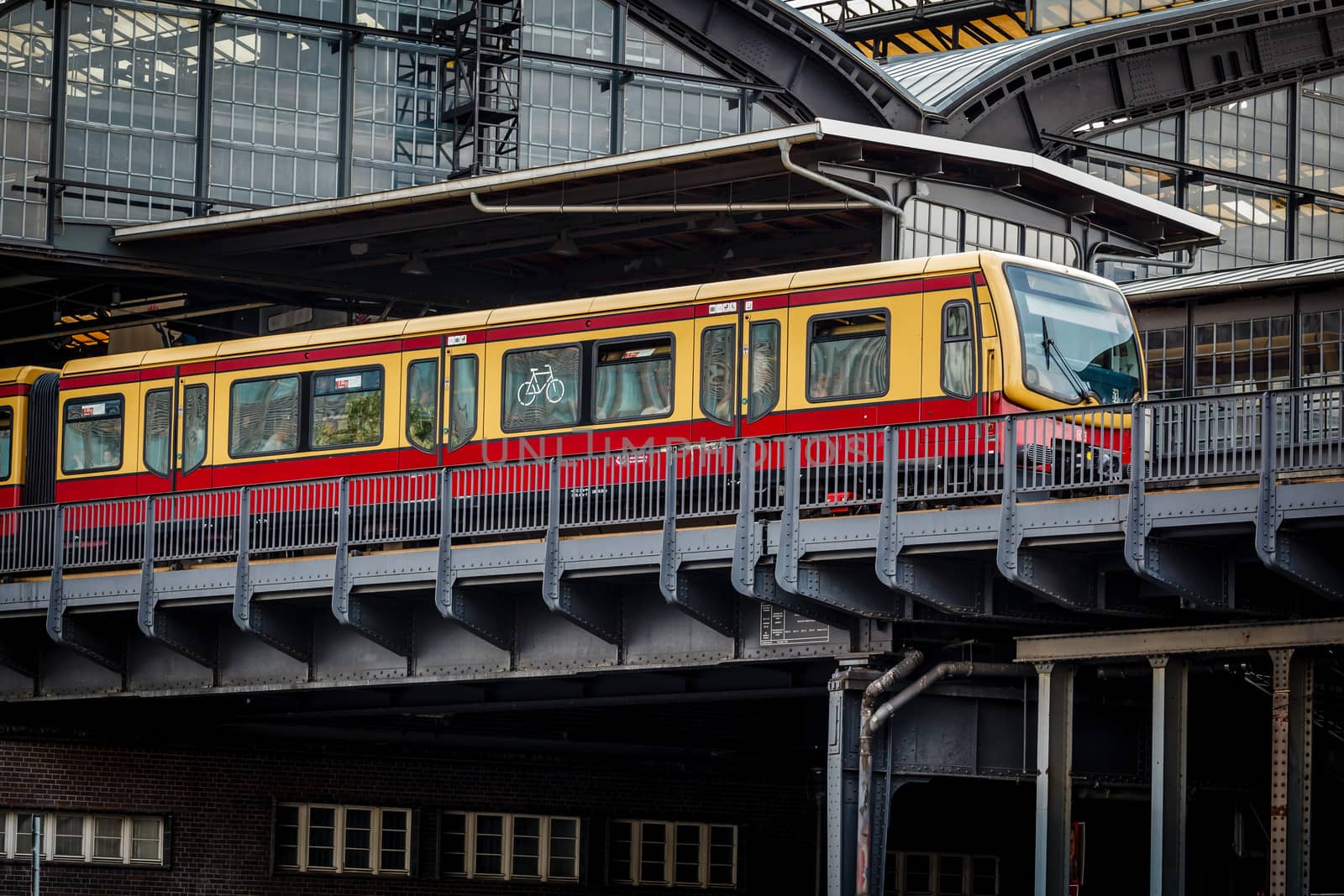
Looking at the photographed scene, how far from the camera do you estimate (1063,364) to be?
26078 millimetres

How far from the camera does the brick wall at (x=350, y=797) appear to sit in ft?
115

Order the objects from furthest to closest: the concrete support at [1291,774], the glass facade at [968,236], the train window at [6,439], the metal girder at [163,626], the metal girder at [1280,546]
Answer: the glass facade at [968,236] → the train window at [6,439] → the metal girder at [163,626] → the concrete support at [1291,774] → the metal girder at [1280,546]

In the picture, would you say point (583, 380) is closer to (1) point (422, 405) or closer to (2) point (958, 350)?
(1) point (422, 405)

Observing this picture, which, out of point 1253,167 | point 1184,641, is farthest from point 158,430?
point 1253,167

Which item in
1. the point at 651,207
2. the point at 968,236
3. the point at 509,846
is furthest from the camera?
the point at 509,846

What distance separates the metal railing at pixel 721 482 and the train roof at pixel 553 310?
232 cm

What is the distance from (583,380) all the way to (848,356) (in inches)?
151

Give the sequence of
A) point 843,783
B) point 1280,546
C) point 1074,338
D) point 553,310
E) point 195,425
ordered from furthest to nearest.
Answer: point 195,425, point 553,310, point 1074,338, point 843,783, point 1280,546

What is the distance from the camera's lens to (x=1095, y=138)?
4609 centimetres

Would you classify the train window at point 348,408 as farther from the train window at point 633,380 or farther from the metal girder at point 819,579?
the metal girder at point 819,579

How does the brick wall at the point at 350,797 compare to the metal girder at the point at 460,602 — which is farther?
the brick wall at the point at 350,797

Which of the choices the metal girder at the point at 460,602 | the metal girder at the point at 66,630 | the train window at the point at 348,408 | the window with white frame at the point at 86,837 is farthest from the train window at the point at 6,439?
the metal girder at the point at 460,602

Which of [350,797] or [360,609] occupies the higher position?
[360,609]

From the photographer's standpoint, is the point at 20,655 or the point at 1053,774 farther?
the point at 20,655
